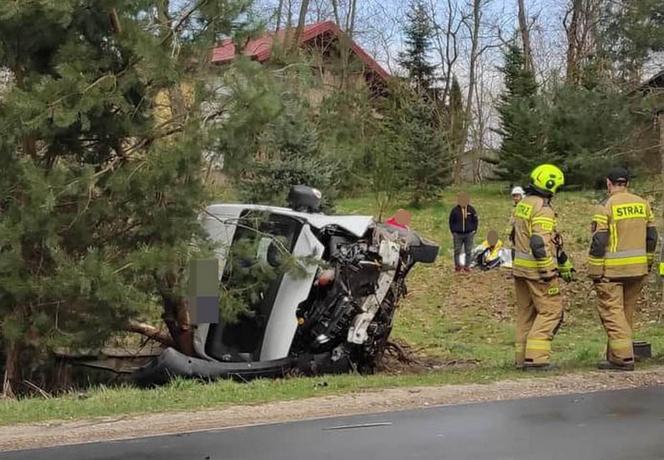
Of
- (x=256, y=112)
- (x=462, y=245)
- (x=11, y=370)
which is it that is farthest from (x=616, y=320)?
(x=462, y=245)

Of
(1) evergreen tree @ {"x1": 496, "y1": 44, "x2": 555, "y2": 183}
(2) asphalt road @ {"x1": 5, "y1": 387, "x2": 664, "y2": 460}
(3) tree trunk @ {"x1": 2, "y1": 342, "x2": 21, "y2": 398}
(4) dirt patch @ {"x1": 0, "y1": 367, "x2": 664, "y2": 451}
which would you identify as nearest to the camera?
(2) asphalt road @ {"x1": 5, "y1": 387, "x2": 664, "y2": 460}

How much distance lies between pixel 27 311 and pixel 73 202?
125cm

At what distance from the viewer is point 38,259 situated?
10.2 m

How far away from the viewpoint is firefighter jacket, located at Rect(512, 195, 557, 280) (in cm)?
923

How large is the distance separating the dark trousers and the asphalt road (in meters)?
11.9

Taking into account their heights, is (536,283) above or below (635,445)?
above

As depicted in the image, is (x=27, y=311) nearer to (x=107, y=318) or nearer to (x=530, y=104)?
(x=107, y=318)

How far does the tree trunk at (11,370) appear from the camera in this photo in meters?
10.3

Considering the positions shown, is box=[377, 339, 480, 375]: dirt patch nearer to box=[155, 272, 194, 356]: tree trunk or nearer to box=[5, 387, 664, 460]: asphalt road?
box=[155, 272, 194, 356]: tree trunk

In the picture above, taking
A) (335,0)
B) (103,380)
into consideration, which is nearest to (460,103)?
(335,0)

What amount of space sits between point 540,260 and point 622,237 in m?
0.88

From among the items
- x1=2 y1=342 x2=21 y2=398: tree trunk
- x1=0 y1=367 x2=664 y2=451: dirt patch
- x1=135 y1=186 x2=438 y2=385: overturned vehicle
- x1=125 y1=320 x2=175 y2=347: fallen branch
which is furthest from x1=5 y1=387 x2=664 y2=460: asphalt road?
x1=125 y1=320 x2=175 y2=347: fallen branch

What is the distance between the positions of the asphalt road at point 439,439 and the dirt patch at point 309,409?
268mm

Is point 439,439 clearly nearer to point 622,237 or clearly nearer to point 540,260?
point 540,260
